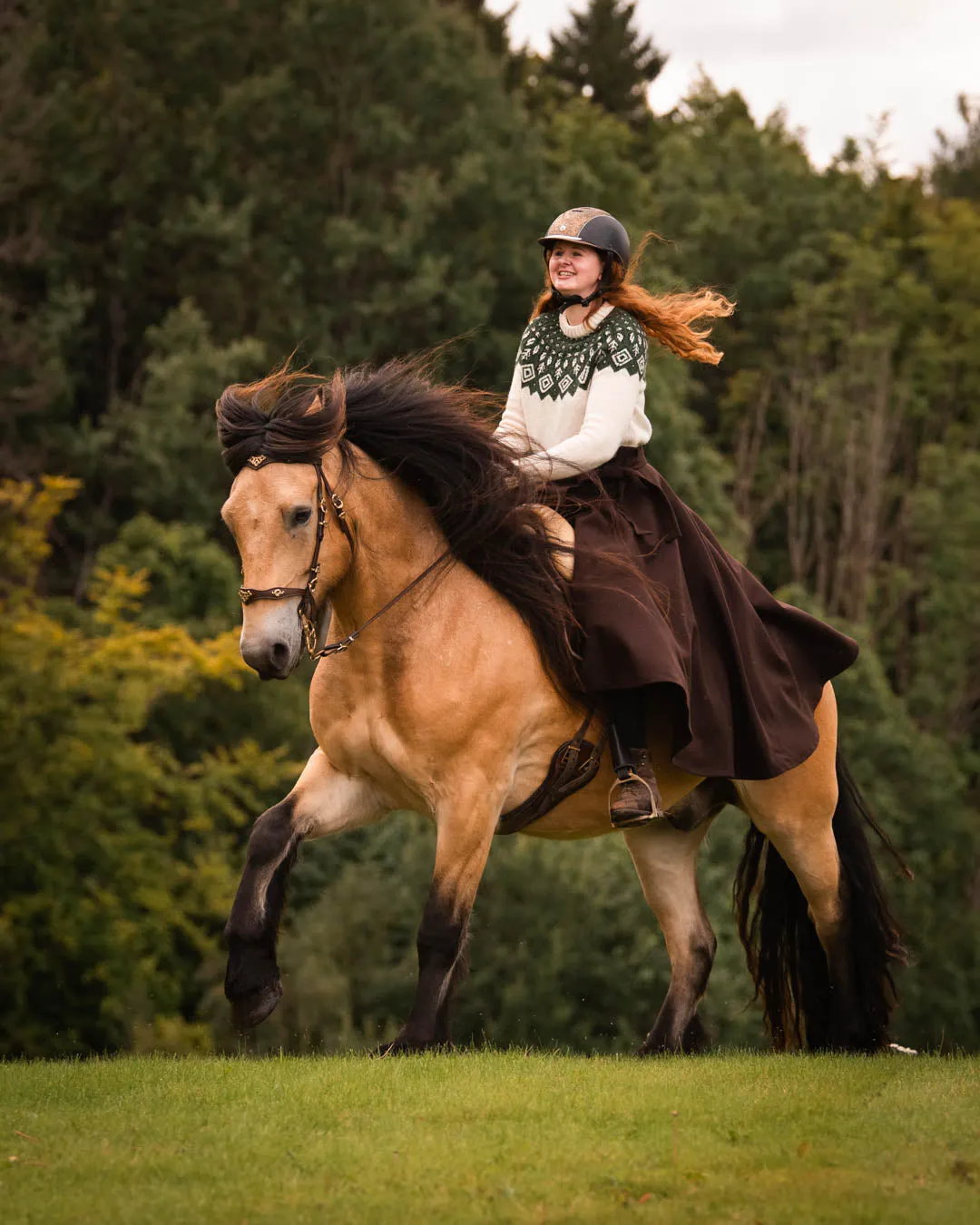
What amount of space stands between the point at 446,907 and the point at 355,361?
2939 centimetres

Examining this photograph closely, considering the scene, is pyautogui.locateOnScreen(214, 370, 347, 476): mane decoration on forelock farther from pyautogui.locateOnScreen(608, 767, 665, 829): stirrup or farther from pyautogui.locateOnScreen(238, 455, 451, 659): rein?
pyautogui.locateOnScreen(608, 767, 665, 829): stirrup

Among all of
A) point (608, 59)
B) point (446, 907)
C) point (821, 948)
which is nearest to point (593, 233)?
point (446, 907)

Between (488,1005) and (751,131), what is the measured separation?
3018 centimetres

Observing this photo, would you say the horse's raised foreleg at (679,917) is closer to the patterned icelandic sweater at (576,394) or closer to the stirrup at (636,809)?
the stirrup at (636,809)

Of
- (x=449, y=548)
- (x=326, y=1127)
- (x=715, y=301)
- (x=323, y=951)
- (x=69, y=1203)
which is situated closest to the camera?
(x=69, y=1203)

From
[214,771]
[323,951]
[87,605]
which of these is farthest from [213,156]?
[323,951]

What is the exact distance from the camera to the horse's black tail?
938 centimetres

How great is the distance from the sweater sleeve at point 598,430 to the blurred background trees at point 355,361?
34.9 feet

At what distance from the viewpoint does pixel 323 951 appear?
2744 cm

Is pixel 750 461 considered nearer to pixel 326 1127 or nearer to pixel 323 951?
pixel 323 951

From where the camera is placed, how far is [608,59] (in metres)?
54.9

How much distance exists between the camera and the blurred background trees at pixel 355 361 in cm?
2806

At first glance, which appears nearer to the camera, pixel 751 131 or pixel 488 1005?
pixel 488 1005

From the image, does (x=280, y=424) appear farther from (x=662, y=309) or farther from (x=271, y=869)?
(x=662, y=309)
